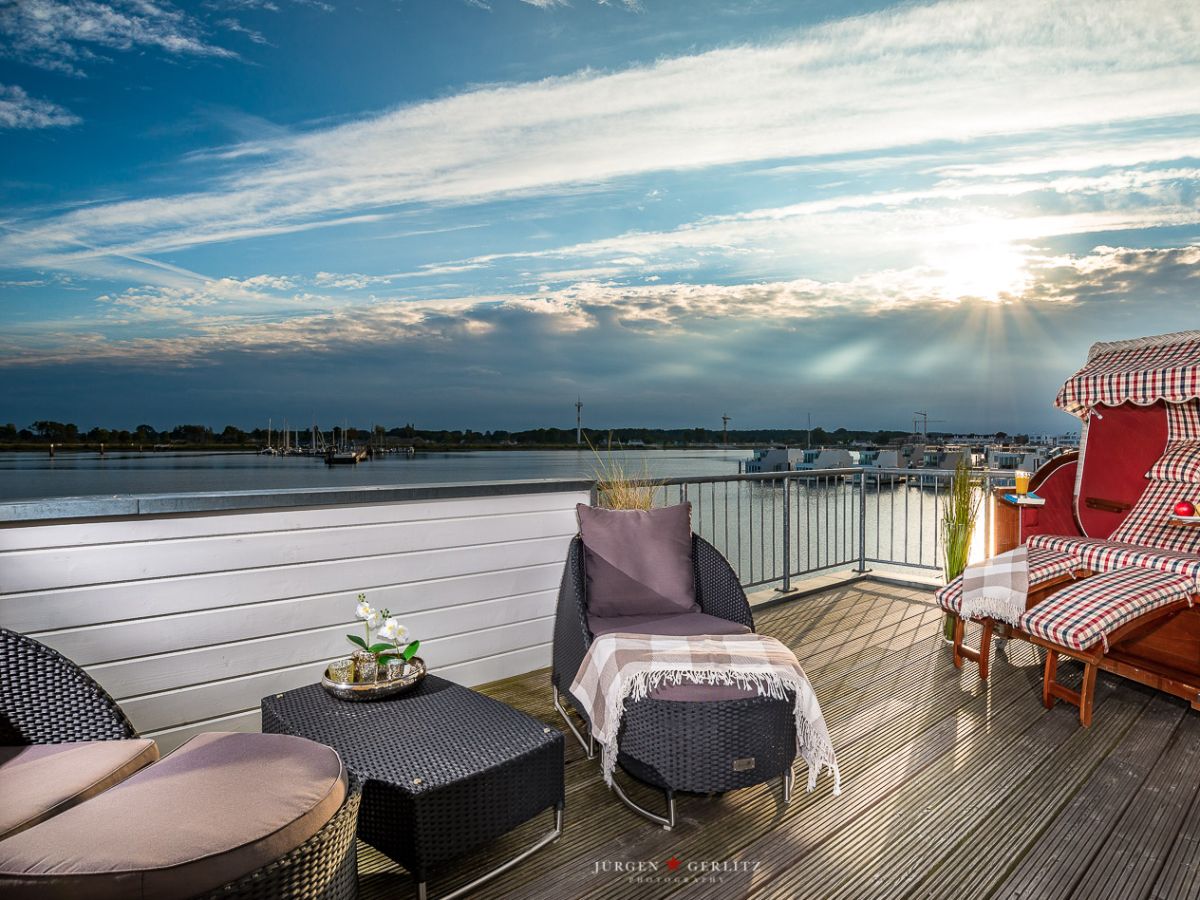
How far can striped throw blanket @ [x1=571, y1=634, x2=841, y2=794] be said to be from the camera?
2.38 metres

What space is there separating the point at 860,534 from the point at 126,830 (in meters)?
5.92

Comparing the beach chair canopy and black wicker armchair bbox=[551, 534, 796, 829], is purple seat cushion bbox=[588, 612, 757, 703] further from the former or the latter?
the beach chair canopy

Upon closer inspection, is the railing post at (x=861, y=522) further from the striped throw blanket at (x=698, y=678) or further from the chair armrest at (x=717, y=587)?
the striped throw blanket at (x=698, y=678)

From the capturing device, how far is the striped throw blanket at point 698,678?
2.38 meters

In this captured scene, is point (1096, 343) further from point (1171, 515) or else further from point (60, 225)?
point (60, 225)

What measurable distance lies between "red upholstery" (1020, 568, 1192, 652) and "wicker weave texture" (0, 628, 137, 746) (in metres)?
3.75

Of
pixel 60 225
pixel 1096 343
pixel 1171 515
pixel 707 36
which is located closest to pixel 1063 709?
pixel 1171 515

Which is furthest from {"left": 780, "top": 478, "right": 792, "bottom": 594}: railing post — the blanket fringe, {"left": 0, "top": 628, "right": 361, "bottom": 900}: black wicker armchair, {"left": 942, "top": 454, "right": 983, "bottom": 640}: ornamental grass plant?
{"left": 0, "top": 628, "right": 361, "bottom": 900}: black wicker armchair

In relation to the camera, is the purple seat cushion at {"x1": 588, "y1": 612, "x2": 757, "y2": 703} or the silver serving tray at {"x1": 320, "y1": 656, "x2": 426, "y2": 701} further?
the purple seat cushion at {"x1": 588, "y1": 612, "x2": 757, "y2": 703}

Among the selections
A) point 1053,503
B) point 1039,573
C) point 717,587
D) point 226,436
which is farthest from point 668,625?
point 226,436

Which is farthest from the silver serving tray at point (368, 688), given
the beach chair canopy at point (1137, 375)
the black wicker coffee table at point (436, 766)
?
the beach chair canopy at point (1137, 375)

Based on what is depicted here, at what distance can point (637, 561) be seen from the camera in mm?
3281

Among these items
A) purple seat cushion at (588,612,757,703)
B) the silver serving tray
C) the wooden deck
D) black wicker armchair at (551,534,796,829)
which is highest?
purple seat cushion at (588,612,757,703)

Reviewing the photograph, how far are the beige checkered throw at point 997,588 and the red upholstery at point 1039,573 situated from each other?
53 millimetres
